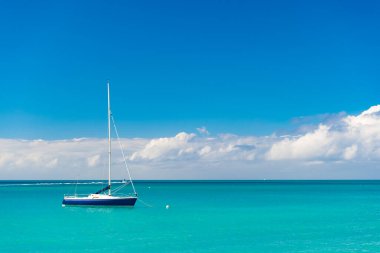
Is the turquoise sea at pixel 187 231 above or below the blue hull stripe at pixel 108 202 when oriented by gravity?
below

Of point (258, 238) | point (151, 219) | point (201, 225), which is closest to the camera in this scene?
point (258, 238)

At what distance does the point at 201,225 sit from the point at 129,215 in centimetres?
1335

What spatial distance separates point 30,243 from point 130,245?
353 inches

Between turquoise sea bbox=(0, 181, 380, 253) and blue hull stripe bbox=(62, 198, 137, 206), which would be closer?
turquoise sea bbox=(0, 181, 380, 253)

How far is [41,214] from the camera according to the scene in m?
68.2

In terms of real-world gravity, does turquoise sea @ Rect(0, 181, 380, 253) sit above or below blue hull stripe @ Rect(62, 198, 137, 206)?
below

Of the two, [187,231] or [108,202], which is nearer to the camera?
[187,231]

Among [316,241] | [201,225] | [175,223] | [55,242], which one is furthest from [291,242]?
[55,242]

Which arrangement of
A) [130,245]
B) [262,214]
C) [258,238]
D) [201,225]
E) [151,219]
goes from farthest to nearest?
[262,214] < [151,219] < [201,225] < [258,238] < [130,245]

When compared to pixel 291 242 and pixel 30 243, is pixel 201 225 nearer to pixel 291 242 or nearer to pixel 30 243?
pixel 291 242

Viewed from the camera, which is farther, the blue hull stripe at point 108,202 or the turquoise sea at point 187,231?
the blue hull stripe at point 108,202

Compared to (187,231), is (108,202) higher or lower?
higher

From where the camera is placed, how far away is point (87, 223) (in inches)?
2208

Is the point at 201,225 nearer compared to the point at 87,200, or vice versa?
the point at 201,225
